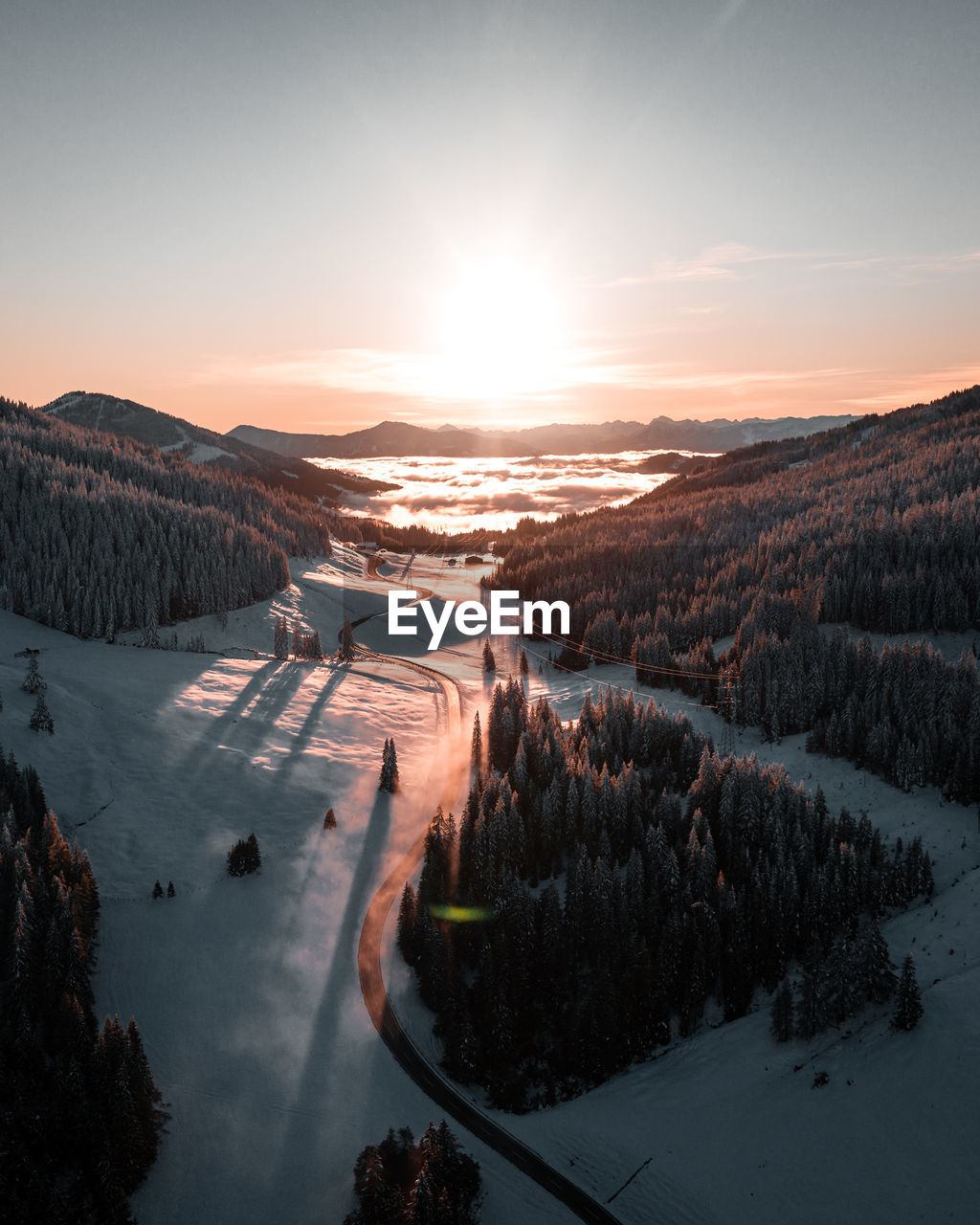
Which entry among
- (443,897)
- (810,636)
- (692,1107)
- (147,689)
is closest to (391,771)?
(443,897)

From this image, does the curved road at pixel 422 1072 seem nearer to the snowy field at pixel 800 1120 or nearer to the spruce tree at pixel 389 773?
the snowy field at pixel 800 1120

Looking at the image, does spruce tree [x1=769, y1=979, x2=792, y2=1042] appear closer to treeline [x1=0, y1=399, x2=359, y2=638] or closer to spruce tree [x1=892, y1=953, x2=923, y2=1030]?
spruce tree [x1=892, y1=953, x2=923, y2=1030]

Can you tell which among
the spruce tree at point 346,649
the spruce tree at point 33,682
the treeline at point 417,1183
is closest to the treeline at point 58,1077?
the treeline at point 417,1183

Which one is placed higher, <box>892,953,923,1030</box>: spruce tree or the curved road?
<box>892,953,923,1030</box>: spruce tree

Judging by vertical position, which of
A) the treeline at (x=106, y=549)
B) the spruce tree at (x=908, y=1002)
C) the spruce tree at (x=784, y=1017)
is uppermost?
the treeline at (x=106, y=549)

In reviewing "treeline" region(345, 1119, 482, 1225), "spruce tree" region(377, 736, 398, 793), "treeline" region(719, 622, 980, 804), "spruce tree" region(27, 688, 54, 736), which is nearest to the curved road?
"treeline" region(345, 1119, 482, 1225)
